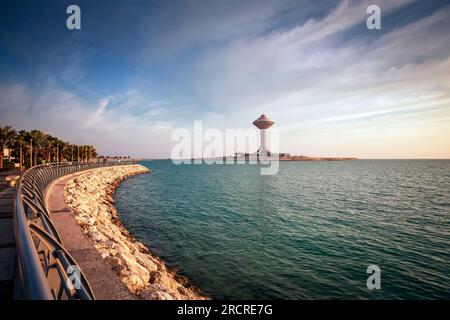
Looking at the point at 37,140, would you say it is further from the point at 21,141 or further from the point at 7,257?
the point at 7,257

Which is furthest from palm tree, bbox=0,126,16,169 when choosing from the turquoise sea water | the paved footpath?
the paved footpath

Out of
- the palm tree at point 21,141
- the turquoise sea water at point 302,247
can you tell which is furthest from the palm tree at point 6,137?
the turquoise sea water at point 302,247

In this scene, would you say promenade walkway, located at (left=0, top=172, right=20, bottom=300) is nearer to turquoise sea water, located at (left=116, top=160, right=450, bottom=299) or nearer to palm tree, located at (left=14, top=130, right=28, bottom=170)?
turquoise sea water, located at (left=116, top=160, right=450, bottom=299)

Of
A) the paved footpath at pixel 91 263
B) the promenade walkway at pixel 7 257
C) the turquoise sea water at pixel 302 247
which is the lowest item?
the turquoise sea water at pixel 302 247

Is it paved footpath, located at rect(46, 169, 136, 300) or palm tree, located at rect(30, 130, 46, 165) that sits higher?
palm tree, located at rect(30, 130, 46, 165)

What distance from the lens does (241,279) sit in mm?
9703

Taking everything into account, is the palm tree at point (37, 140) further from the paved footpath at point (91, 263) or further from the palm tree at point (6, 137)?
the paved footpath at point (91, 263)

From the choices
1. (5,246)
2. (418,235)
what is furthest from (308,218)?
(5,246)

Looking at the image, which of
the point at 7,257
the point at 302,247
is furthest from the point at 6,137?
the point at 302,247

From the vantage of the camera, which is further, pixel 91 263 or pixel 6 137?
pixel 6 137

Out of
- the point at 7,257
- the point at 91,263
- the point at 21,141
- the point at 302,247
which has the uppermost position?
the point at 21,141

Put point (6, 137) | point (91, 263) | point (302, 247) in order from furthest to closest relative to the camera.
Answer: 1. point (6, 137)
2. point (302, 247)
3. point (91, 263)

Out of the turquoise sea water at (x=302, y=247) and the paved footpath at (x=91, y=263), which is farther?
the turquoise sea water at (x=302, y=247)

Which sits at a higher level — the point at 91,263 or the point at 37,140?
the point at 37,140
